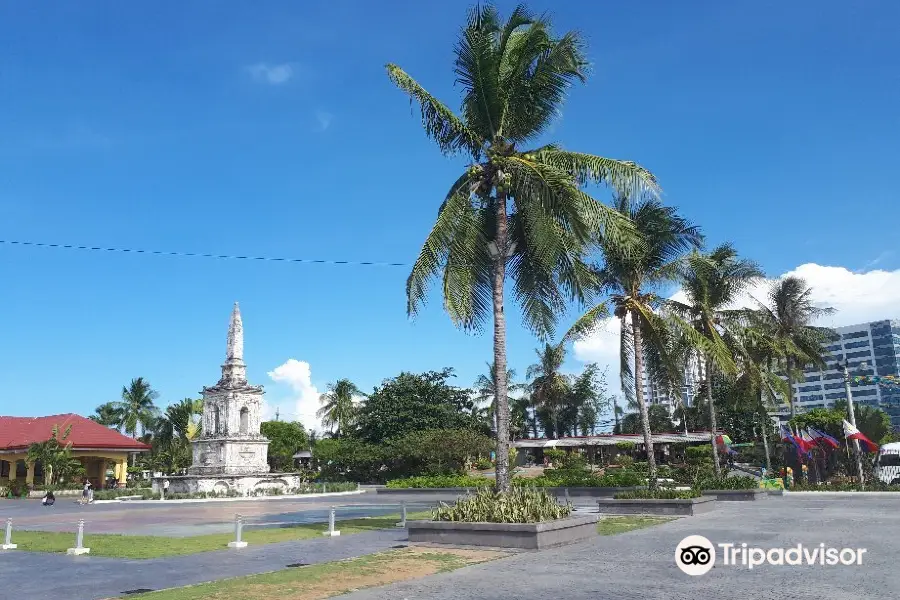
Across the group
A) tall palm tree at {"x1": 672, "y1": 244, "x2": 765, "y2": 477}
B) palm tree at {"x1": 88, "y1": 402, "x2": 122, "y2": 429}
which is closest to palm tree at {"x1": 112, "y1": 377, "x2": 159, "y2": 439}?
palm tree at {"x1": 88, "y1": 402, "x2": 122, "y2": 429}

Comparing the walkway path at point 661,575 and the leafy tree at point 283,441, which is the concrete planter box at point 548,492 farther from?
the leafy tree at point 283,441

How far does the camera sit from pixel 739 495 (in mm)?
24750

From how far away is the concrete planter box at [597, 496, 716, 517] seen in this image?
19.0 meters

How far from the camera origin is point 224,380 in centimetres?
4469

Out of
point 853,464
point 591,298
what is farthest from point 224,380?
point 853,464

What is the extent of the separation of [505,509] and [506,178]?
7.25 m

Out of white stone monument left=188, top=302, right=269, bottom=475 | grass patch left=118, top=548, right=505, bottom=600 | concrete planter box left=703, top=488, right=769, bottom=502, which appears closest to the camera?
grass patch left=118, top=548, right=505, bottom=600

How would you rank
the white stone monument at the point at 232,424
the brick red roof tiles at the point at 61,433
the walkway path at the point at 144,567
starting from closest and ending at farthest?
the walkway path at the point at 144,567 < the white stone monument at the point at 232,424 < the brick red roof tiles at the point at 61,433

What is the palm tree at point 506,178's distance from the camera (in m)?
15.3

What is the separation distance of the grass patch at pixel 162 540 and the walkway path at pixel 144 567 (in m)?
0.75

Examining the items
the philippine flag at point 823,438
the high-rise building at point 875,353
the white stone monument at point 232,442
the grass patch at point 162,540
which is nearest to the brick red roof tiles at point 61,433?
the white stone monument at point 232,442

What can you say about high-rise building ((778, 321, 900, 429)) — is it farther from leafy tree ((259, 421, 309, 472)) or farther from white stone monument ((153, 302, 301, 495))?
white stone monument ((153, 302, 301, 495))

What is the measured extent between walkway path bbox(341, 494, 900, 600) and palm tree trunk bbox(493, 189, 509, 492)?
2.48 meters

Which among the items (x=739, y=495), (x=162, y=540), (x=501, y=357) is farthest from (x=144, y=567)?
(x=739, y=495)
